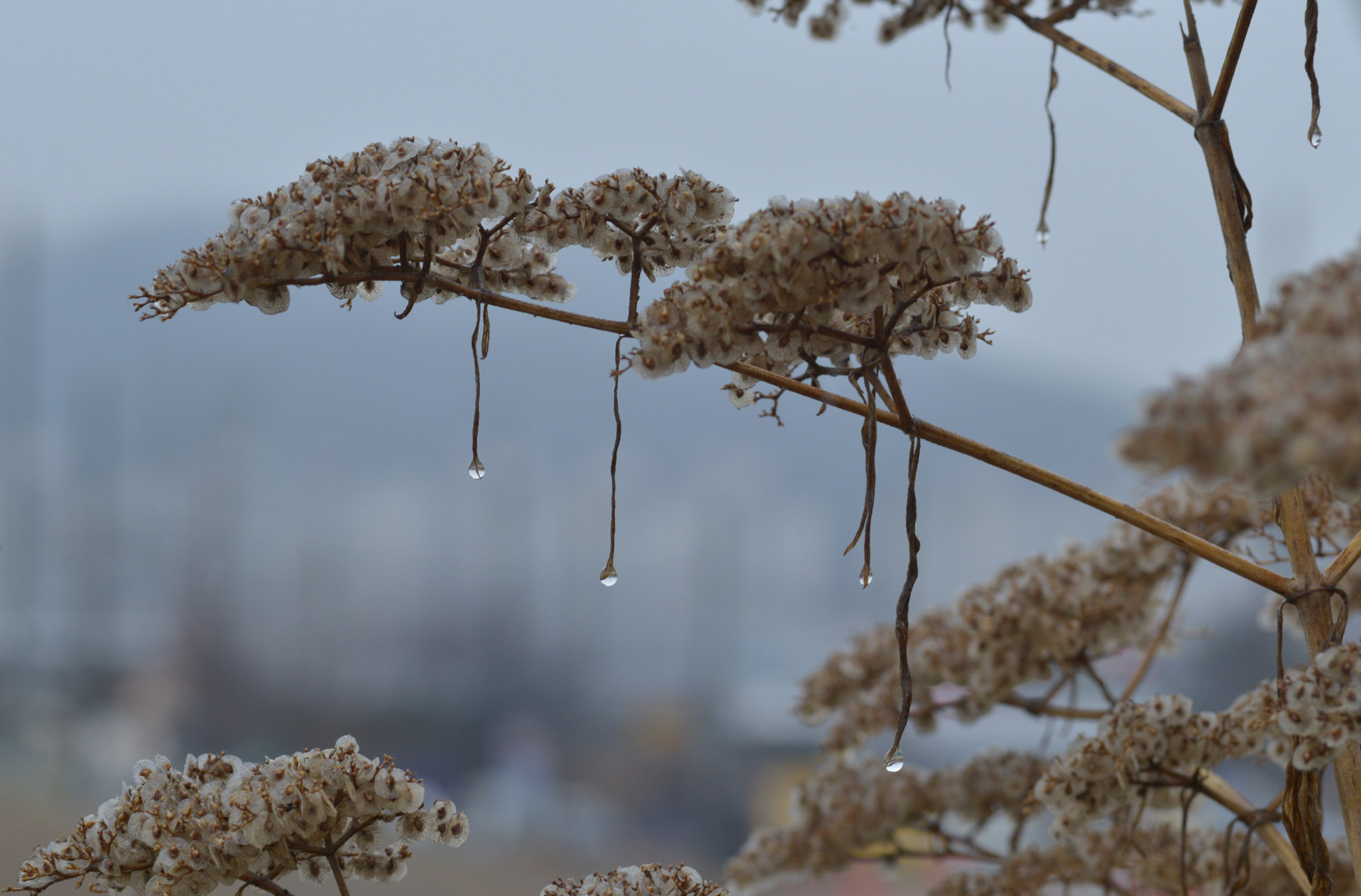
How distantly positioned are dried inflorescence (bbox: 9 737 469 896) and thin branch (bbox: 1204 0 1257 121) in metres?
0.55

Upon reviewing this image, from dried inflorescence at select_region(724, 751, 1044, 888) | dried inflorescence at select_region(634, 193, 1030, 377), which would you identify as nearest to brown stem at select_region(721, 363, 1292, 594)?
dried inflorescence at select_region(634, 193, 1030, 377)

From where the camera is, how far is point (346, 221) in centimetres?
52

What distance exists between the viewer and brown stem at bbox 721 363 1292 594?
20.4 inches

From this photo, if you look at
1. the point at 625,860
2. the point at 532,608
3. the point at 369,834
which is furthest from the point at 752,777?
the point at 369,834

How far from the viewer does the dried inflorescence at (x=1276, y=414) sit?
0.86 feet

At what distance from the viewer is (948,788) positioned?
1.01 metres

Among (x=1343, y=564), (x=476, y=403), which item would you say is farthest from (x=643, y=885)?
(x=1343, y=564)

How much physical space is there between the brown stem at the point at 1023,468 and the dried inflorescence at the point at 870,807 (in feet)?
1.67

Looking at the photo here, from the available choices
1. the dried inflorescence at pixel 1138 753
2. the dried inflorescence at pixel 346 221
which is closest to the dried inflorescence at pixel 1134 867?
the dried inflorescence at pixel 1138 753

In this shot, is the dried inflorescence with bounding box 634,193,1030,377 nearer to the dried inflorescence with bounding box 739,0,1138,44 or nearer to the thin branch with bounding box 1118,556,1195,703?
the dried inflorescence with bounding box 739,0,1138,44

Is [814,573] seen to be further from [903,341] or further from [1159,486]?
[903,341]

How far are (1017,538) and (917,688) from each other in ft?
6.31

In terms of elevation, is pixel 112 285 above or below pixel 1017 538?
above

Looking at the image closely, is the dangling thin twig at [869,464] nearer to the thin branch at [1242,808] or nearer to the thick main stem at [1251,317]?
Answer: the thick main stem at [1251,317]
